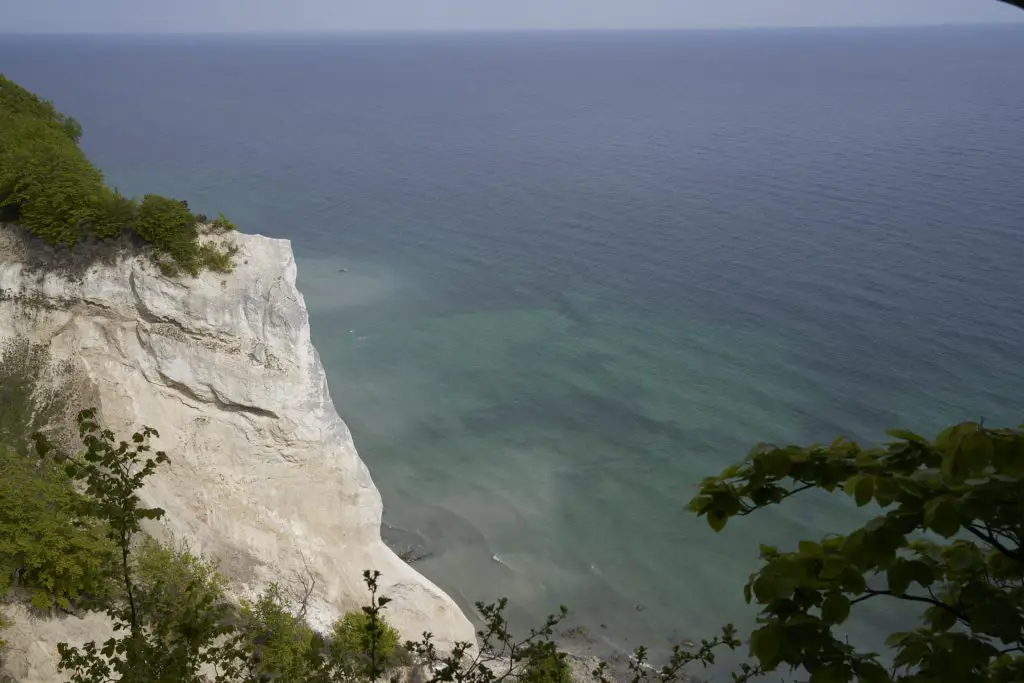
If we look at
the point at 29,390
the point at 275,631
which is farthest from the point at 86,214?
the point at 275,631

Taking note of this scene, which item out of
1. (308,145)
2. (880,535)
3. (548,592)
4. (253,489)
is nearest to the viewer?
(880,535)

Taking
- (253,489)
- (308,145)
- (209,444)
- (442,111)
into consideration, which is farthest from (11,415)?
(442,111)

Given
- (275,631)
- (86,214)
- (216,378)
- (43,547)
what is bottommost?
(275,631)

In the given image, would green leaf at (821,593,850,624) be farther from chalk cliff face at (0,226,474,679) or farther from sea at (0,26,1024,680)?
sea at (0,26,1024,680)

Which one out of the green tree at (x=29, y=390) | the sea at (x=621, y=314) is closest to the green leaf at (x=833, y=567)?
the green tree at (x=29, y=390)

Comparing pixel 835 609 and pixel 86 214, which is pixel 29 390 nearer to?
pixel 86 214

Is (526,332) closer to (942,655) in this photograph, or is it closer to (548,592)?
(548,592)

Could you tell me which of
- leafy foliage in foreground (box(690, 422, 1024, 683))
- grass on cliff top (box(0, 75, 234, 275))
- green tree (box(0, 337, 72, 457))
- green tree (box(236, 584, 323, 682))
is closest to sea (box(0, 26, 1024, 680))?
green tree (box(236, 584, 323, 682))
